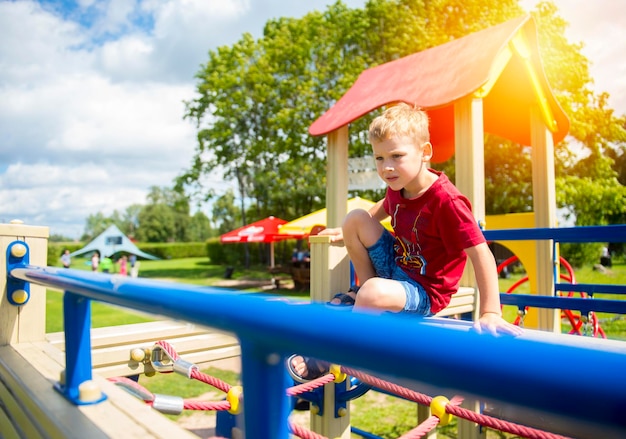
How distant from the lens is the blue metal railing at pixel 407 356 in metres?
0.34

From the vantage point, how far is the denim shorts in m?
2.28

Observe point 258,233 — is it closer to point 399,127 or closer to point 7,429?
point 399,127

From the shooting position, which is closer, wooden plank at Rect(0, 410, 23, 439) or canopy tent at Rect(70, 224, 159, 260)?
wooden plank at Rect(0, 410, 23, 439)

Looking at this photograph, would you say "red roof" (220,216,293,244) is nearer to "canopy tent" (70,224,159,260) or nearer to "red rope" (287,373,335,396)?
"red rope" (287,373,335,396)

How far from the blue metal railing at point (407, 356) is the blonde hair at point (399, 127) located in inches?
64.5

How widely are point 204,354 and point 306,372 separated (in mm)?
834

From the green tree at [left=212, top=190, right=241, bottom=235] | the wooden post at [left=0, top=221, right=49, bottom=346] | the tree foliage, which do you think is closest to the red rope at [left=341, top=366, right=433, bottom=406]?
the wooden post at [left=0, top=221, right=49, bottom=346]

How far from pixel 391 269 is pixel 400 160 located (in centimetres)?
59

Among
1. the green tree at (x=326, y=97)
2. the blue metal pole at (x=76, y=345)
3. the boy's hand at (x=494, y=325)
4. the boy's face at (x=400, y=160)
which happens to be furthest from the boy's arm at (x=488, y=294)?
the green tree at (x=326, y=97)

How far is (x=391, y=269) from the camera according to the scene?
2457 millimetres

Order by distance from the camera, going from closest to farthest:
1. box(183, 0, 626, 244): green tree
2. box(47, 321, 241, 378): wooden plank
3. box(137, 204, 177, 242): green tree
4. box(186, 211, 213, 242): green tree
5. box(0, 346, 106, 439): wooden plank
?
1. box(0, 346, 106, 439): wooden plank
2. box(47, 321, 241, 378): wooden plank
3. box(183, 0, 626, 244): green tree
4. box(137, 204, 177, 242): green tree
5. box(186, 211, 213, 242): green tree

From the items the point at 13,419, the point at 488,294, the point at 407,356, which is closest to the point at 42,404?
the point at 13,419

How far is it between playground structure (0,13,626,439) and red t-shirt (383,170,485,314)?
2.01 feet

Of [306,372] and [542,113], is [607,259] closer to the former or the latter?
[542,113]
